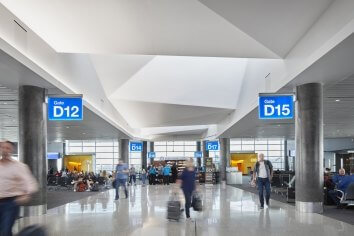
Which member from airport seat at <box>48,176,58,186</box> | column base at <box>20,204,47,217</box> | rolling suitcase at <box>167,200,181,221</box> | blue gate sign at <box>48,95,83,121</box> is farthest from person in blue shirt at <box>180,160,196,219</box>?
airport seat at <box>48,176,58,186</box>

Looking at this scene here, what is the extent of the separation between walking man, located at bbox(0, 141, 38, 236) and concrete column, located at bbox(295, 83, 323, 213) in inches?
395

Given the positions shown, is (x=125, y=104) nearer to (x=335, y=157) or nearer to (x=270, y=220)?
(x=270, y=220)

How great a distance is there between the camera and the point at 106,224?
11.2m

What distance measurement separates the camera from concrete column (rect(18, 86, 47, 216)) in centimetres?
1402

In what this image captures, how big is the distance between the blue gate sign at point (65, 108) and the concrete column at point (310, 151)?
717cm

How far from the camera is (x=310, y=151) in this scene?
14.2 m

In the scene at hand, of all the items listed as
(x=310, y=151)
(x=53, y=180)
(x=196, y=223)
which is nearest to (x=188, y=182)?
(x=196, y=223)

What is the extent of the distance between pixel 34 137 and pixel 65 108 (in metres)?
1.38

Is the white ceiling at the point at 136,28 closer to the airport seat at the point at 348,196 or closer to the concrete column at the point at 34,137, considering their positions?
the concrete column at the point at 34,137

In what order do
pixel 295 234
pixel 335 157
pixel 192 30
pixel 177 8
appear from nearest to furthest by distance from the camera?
pixel 295 234
pixel 177 8
pixel 192 30
pixel 335 157

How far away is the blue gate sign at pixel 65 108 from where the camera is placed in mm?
14719

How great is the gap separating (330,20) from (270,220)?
5177 millimetres

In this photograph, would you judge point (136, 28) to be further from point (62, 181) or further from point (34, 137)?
point (62, 181)

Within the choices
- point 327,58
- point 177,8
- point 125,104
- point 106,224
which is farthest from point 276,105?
point 125,104
